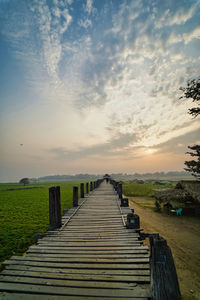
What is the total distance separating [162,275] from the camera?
190cm

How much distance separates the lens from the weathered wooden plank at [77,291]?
2.25 meters

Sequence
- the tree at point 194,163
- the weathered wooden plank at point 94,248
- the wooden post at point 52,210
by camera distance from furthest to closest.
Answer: the tree at point 194,163
the wooden post at point 52,210
the weathered wooden plank at point 94,248

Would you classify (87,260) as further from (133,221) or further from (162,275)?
(133,221)

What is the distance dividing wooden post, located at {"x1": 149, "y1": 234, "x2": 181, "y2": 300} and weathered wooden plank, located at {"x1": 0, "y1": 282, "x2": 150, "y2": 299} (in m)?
0.53

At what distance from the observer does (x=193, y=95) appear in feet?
46.9

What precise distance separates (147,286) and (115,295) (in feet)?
1.98

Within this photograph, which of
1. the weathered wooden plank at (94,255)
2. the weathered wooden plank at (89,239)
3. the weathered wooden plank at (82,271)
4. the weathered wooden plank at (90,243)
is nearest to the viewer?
the weathered wooden plank at (82,271)

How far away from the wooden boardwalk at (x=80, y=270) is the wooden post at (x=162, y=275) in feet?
1.72

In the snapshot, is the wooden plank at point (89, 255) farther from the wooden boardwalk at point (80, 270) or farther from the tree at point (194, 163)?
the tree at point (194, 163)

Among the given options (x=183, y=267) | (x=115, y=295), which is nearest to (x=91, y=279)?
(x=115, y=295)

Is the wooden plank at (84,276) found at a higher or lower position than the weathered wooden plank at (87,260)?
higher

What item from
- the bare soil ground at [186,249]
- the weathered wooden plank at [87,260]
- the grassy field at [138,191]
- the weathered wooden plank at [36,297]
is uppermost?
the weathered wooden plank at [36,297]

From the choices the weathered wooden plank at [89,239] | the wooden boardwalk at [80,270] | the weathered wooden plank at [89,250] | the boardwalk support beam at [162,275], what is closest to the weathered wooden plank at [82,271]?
the wooden boardwalk at [80,270]

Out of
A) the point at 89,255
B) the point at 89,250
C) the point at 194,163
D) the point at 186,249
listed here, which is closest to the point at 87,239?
the point at 89,250
